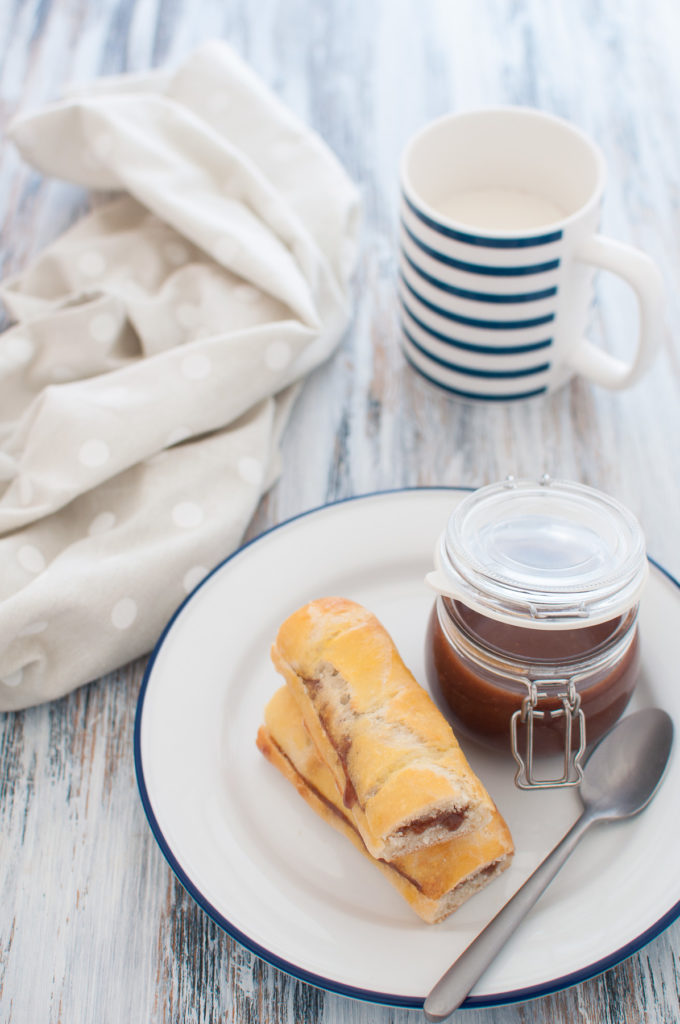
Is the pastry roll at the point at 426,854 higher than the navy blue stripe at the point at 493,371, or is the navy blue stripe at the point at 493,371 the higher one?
the navy blue stripe at the point at 493,371

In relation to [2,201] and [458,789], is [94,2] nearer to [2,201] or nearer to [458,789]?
[2,201]

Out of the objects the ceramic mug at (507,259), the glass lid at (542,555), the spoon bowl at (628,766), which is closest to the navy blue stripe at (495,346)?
the ceramic mug at (507,259)

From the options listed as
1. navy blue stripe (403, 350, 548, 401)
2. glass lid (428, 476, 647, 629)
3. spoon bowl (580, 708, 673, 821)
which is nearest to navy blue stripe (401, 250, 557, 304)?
navy blue stripe (403, 350, 548, 401)

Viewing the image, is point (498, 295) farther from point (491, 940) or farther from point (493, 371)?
point (491, 940)

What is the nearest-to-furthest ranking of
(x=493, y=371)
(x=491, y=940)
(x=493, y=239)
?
(x=491, y=940)
(x=493, y=239)
(x=493, y=371)

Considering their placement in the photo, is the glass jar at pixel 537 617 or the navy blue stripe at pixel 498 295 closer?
the glass jar at pixel 537 617

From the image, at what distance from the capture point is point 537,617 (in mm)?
576

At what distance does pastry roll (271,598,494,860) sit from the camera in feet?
1.84

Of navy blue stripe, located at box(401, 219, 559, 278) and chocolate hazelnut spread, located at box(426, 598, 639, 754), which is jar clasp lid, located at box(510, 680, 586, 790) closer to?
chocolate hazelnut spread, located at box(426, 598, 639, 754)

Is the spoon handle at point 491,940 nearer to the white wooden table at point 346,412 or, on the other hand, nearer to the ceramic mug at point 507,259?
the white wooden table at point 346,412

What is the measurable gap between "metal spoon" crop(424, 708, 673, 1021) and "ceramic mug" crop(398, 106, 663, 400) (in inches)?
14.7

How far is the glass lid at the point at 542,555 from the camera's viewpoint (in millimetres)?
578

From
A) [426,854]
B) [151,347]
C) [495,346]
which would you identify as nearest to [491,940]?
[426,854]

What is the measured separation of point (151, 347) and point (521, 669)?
1.79 ft
